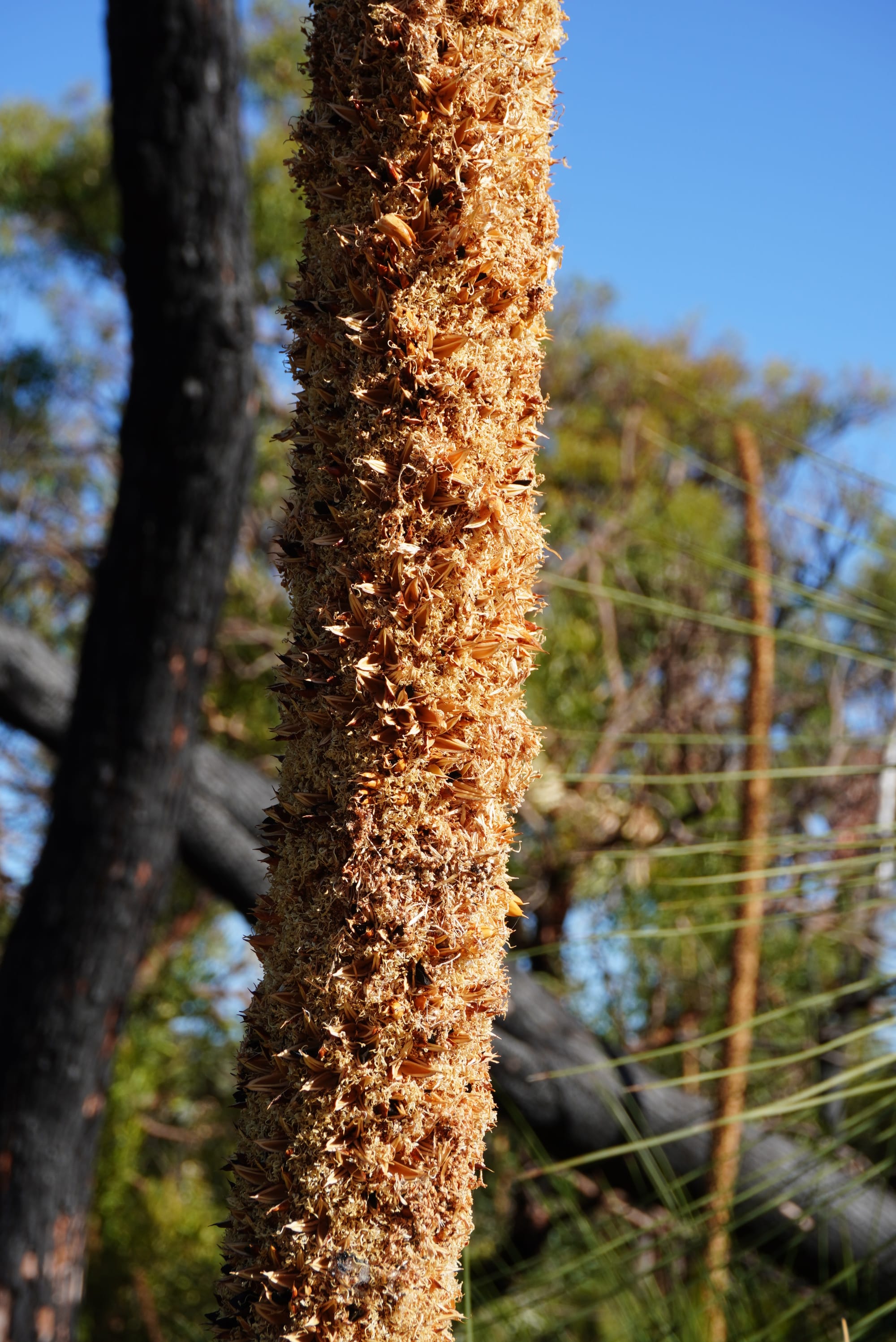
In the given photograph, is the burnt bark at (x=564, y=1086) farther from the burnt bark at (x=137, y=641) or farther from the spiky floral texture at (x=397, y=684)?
the spiky floral texture at (x=397, y=684)

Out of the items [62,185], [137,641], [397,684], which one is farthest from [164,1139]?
[62,185]

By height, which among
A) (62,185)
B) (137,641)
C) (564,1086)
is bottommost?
(564,1086)

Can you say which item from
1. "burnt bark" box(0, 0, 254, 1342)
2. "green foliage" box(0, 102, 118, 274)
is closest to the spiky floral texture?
"burnt bark" box(0, 0, 254, 1342)

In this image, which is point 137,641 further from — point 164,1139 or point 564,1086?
point 164,1139

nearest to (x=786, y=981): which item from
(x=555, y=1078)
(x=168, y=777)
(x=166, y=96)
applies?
(x=555, y=1078)

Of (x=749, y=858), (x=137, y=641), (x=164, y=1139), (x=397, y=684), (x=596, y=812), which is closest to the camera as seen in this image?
(x=397, y=684)

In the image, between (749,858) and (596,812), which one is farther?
(596,812)
